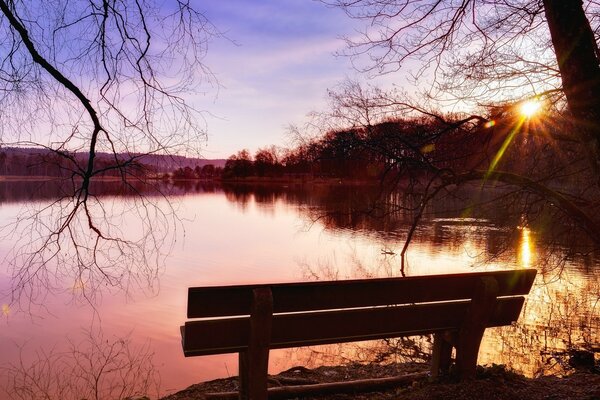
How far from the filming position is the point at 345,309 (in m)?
3.90

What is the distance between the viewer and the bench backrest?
3424 mm

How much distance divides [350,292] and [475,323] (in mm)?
1260

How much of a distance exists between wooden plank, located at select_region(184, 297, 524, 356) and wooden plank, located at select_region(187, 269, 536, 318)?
0.29 feet

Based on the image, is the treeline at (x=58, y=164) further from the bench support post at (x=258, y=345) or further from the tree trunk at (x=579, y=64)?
the tree trunk at (x=579, y=64)

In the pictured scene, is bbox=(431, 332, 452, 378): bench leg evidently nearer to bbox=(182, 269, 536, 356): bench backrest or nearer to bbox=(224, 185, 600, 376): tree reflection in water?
bbox=(182, 269, 536, 356): bench backrest

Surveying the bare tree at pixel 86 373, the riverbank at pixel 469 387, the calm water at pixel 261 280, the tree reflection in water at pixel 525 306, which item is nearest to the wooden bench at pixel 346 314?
the riverbank at pixel 469 387

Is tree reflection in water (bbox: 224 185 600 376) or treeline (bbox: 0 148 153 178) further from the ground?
treeline (bbox: 0 148 153 178)

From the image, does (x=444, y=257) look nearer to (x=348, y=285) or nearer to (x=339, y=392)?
(x=339, y=392)

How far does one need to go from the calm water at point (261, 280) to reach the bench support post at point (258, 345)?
0.79 m

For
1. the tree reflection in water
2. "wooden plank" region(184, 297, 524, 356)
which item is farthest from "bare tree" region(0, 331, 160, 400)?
"wooden plank" region(184, 297, 524, 356)

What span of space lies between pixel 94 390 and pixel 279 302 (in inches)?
164

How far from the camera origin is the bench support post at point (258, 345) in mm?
3383

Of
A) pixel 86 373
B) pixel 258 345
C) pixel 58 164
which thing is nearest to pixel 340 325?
pixel 258 345

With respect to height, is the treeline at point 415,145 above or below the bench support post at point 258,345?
above
